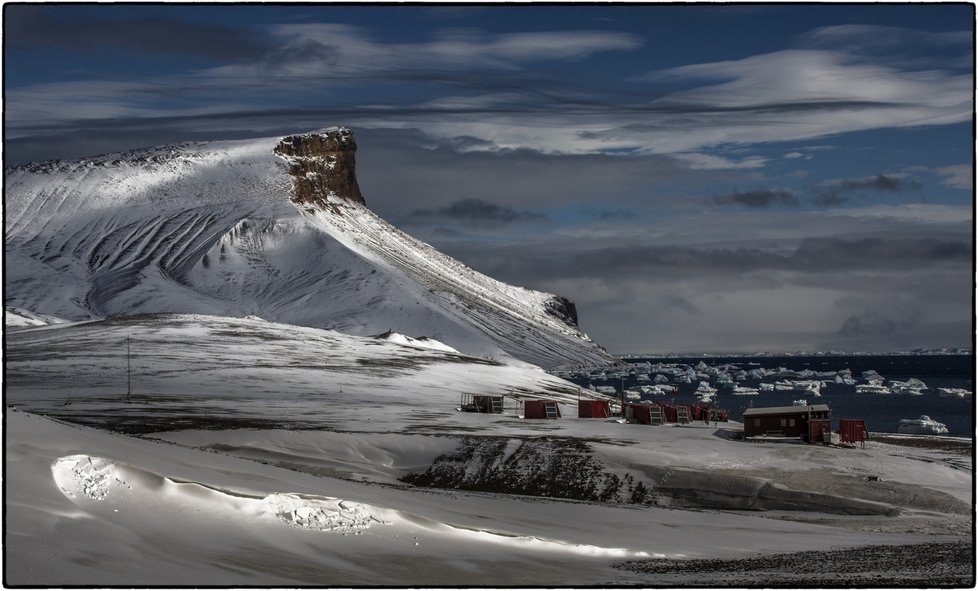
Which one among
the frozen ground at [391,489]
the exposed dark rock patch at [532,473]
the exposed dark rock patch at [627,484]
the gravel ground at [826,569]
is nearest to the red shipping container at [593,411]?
the frozen ground at [391,489]

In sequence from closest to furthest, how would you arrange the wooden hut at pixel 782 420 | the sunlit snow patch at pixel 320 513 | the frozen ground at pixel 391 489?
the frozen ground at pixel 391 489
the sunlit snow patch at pixel 320 513
the wooden hut at pixel 782 420

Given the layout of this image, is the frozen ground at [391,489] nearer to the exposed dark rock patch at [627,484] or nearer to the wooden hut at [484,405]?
the exposed dark rock patch at [627,484]

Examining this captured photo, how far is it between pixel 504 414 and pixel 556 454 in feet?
90.3

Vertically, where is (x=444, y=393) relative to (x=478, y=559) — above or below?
above

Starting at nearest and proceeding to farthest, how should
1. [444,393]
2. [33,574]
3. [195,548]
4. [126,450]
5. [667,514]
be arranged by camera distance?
[33,574], [195,548], [126,450], [667,514], [444,393]

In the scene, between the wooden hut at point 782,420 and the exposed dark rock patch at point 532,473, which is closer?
the exposed dark rock patch at point 532,473

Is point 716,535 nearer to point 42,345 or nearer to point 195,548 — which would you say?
point 195,548

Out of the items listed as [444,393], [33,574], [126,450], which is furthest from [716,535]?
[444,393]

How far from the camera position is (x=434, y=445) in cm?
5806

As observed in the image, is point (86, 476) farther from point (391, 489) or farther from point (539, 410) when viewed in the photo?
point (539, 410)

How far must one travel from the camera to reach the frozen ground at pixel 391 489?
81.5 ft

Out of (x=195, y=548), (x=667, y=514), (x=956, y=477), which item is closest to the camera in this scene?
(x=195, y=548)

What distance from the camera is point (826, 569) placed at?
1133 inches

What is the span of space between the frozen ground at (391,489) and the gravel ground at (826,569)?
292 mm
